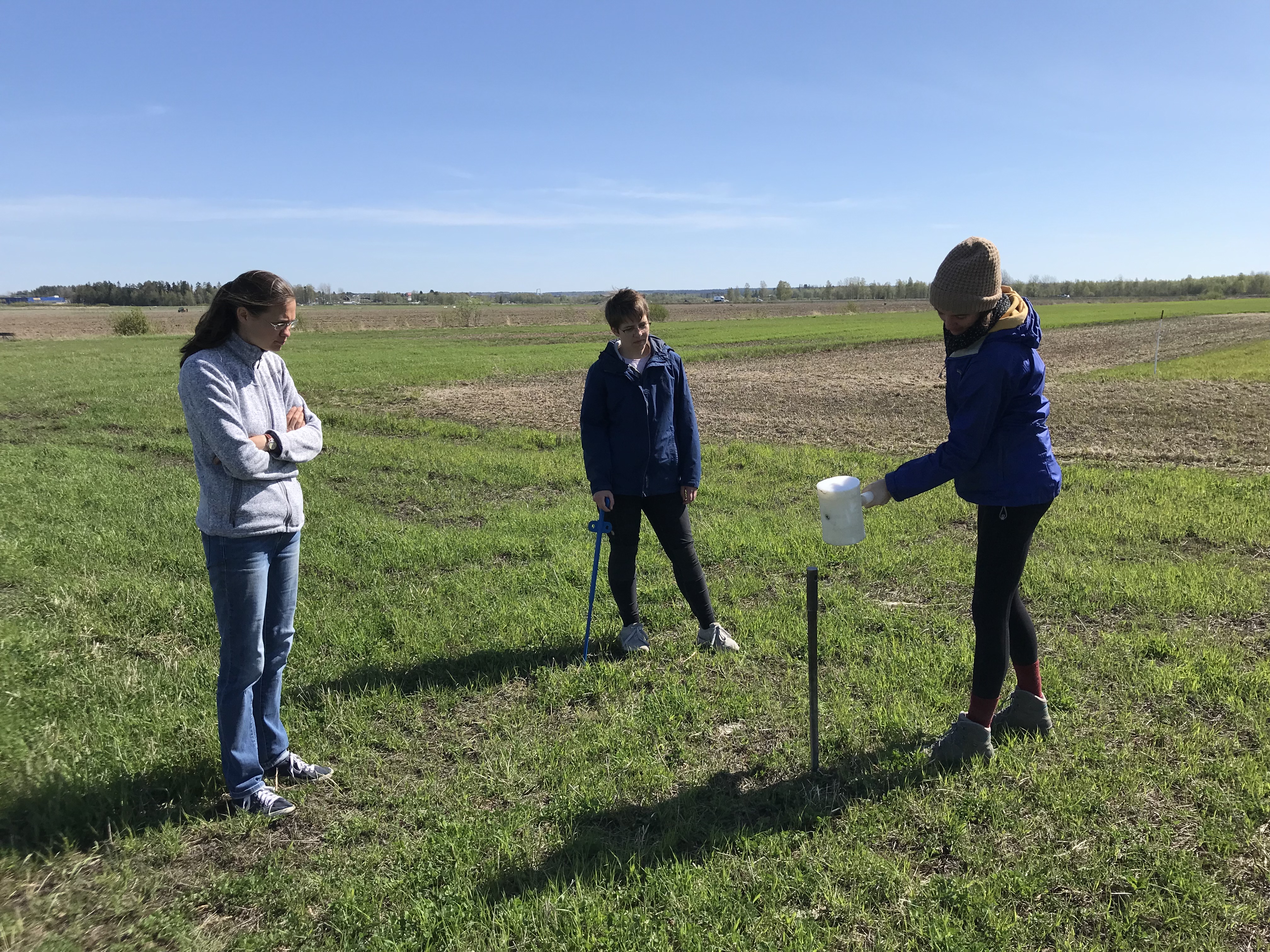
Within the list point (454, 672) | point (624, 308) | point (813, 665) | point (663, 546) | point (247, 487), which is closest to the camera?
point (247, 487)

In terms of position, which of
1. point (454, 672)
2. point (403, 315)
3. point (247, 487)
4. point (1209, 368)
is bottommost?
point (454, 672)

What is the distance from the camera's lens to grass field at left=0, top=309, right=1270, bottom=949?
9.26 feet

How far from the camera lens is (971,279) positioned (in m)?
3.24

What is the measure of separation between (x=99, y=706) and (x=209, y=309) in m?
2.54

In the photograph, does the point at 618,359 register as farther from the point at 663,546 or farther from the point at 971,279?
the point at 971,279

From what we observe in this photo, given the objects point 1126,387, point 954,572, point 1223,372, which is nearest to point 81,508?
point 954,572

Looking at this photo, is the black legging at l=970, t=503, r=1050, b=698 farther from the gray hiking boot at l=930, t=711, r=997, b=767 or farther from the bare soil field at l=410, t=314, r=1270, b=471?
the bare soil field at l=410, t=314, r=1270, b=471

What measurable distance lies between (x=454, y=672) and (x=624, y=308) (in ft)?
8.13

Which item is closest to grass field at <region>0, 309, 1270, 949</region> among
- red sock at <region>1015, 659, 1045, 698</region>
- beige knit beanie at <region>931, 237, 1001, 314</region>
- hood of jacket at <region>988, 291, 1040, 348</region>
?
red sock at <region>1015, 659, 1045, 698</region>

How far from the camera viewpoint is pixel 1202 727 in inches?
151

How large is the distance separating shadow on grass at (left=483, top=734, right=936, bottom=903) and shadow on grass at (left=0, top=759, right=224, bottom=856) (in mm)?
1601

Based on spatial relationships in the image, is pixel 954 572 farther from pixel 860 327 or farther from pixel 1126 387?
pixel 860 327

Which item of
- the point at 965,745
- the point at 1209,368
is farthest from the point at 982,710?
the point at 1209,368

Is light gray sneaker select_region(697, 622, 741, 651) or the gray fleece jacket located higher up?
the gray fleece jacket
